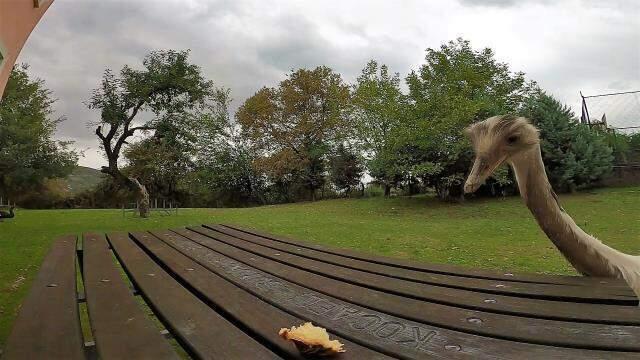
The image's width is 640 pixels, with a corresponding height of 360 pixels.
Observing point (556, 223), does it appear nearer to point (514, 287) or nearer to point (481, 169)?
point (481, 169)

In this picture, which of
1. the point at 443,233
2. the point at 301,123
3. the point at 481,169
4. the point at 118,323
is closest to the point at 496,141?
the point at 481,169

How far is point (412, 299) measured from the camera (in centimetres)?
165

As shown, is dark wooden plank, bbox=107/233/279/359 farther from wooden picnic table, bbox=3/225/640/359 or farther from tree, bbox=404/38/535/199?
tree, bbox=404/38/535/199

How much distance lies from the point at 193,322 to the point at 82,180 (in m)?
29.2

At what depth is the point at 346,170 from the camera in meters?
23.9

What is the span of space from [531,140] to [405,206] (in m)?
14.2

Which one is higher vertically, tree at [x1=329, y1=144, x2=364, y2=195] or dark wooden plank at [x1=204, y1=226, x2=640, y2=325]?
tree at [x1=329, y1=144, x2=364, y2=195]

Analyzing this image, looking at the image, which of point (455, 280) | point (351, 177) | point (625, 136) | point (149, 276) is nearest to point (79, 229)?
point (149, 276)

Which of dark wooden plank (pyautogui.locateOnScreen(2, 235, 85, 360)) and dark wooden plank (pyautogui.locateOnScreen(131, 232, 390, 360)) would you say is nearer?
dark wooden plank (pyautogui.locateOnScreen(131, 232, 390, 360))

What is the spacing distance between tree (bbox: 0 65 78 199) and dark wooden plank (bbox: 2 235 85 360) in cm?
1933

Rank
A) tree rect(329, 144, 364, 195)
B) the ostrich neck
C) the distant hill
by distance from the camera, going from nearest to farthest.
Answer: the ostrich neck < tree rect(329, 144, 364, 195) < the distant hill

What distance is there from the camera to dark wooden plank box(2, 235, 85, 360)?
51.8 inches

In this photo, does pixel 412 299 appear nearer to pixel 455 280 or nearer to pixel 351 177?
pixel 455 280

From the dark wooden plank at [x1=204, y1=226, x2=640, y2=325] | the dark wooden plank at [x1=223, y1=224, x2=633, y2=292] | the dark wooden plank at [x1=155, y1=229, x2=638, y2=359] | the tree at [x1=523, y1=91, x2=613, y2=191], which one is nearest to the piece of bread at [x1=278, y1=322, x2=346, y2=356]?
the dark wooden plank at [x1=155, y1=229, x2=638, y2=359]
